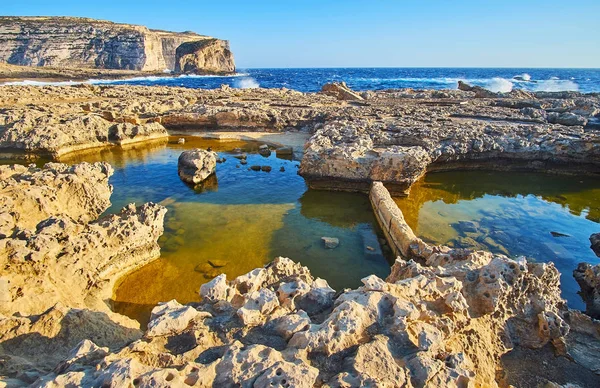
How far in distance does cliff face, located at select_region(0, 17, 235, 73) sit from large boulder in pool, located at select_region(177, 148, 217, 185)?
361 ft

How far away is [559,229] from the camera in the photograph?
10.8 meters

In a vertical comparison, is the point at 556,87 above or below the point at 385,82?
below

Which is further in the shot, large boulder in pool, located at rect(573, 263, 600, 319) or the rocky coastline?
large boulder in pool, located at rect(573, 263, 600, 319)

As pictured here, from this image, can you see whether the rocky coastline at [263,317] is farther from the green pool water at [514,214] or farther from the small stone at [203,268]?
the green pool water at [514,214]

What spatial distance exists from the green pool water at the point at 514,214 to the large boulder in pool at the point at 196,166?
8.26 metres

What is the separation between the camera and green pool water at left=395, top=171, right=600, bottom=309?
9.45m

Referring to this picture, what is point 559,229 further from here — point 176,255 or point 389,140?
point 176,255

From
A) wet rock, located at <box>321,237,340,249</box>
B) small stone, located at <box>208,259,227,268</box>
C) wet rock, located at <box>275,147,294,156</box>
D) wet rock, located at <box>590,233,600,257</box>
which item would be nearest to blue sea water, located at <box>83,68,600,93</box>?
wet rock, located at <box>275,147,294,156</box>

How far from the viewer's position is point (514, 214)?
11828 millimetres

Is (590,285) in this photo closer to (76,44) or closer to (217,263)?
(217,263)

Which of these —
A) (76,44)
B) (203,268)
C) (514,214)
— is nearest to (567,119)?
(514,214)

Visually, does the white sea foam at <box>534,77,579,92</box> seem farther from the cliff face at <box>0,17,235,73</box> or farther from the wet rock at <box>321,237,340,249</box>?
the cliff face at <box>0,17,235,73</box>

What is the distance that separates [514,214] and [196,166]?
41.2 feet

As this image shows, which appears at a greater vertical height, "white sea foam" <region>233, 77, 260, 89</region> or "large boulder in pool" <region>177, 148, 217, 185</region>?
"white sea foam" <region>233, 77, 260, 89</region>
